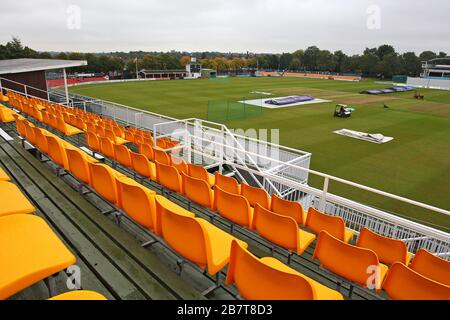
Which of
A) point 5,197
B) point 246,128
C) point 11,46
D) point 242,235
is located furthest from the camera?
point 11,46

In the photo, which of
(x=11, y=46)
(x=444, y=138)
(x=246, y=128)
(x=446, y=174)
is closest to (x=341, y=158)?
(x=446, y=174)

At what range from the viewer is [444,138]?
64.3 ft

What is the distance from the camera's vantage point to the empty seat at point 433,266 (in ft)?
9.11

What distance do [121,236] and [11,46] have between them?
3240 inches

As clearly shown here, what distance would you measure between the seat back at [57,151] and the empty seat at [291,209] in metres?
3.15

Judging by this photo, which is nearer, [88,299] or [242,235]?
[88,299]

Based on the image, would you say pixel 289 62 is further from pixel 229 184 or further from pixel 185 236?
pixel 185 236

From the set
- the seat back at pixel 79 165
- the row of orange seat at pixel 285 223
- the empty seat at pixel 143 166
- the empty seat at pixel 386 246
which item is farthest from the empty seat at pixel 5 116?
the empty seat at pixel 386 246

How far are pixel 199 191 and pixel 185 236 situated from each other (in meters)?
1.59

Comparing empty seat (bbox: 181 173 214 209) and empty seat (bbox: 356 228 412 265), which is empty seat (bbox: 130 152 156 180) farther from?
empty seat (bbox: 356 228 412 265)

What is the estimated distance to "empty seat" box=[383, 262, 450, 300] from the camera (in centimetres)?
212

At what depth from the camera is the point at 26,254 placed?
1.84 metres

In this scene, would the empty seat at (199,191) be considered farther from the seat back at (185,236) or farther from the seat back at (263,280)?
the seat back at (263,280)
